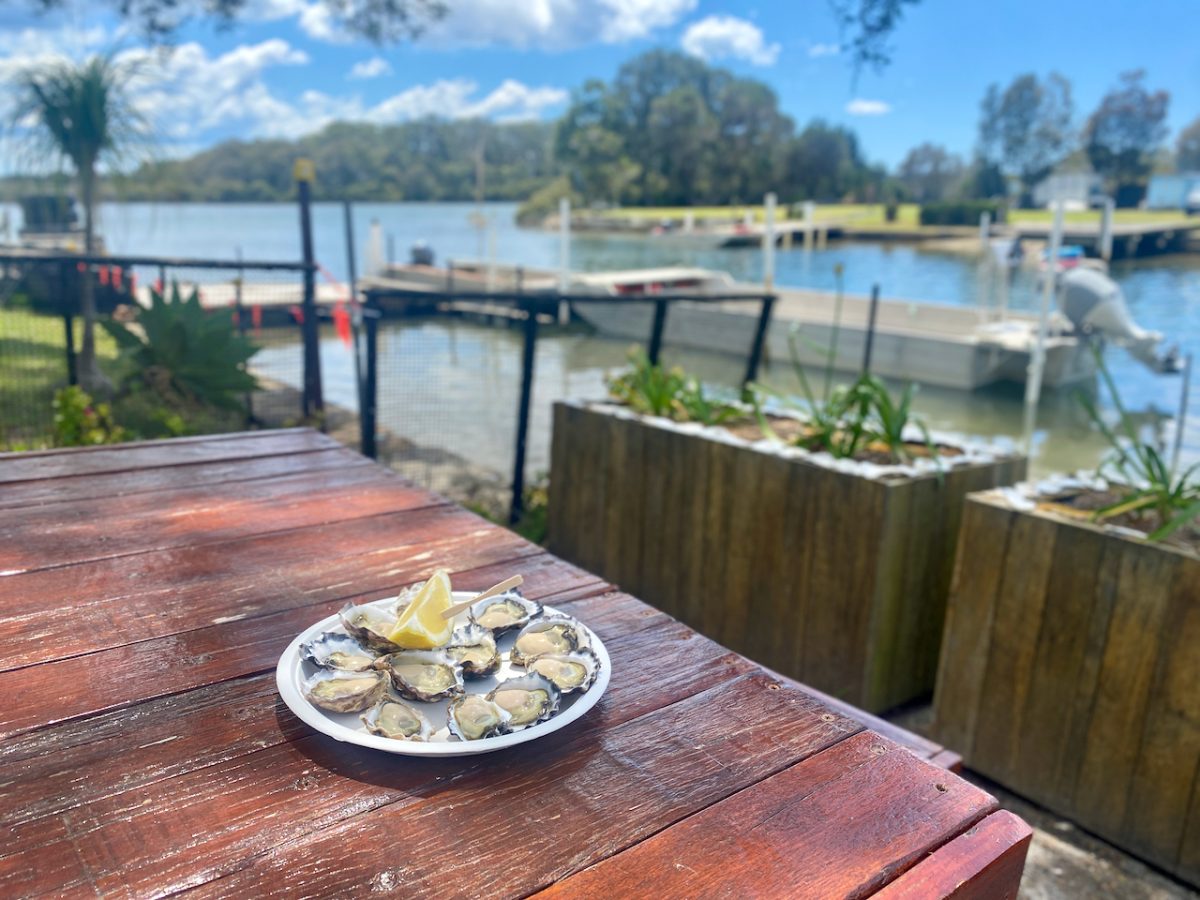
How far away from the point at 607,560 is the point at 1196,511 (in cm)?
211

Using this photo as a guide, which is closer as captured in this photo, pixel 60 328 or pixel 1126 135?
pixel 60 328

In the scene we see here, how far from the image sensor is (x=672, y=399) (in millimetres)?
3422

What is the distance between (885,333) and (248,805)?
12544 mm

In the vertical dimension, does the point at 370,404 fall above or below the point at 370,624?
below

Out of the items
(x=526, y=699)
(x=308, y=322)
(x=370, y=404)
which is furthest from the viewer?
(x=308, y=322)

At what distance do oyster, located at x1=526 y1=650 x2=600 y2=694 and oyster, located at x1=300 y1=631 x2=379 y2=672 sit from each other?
18 centimetres

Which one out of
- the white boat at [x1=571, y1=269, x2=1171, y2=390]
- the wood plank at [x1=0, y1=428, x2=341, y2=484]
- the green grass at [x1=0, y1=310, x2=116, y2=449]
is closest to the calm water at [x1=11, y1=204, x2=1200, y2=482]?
the white boat at [x1=571, y1=269, x2=1171, y2=390]

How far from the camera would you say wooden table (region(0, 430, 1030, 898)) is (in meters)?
0.67

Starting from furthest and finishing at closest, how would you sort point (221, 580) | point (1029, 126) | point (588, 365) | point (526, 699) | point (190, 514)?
point (1029, 126) → point (588, 365) → point (190, 514) → point (221, 580) → point (526, 699)

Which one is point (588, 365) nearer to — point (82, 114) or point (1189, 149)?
point (82, 114)

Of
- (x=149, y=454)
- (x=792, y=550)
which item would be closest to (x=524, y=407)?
(x=792, y=550)

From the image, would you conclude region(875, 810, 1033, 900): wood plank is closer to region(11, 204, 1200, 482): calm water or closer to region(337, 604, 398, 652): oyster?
region(337, 604, 398, 652): oyster

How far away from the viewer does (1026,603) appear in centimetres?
222

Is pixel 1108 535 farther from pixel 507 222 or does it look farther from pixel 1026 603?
pixel 507 222
